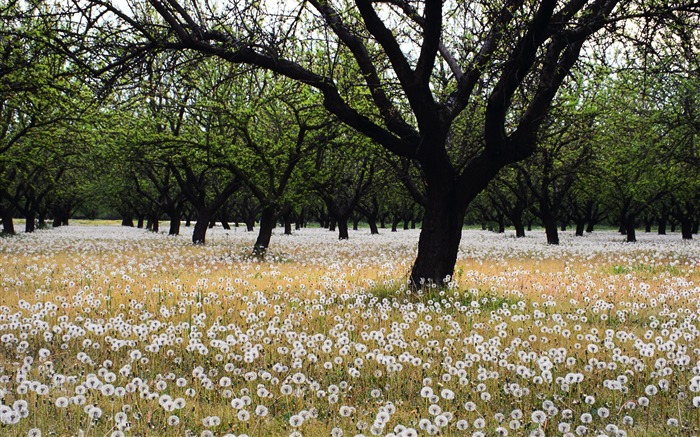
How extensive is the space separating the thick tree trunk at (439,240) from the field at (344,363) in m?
0.54

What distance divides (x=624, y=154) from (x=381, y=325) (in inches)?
957

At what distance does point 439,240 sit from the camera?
1010 cm

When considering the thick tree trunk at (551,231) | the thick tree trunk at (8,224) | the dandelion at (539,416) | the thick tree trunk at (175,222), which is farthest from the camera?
the thick tree trunk at (175,222)

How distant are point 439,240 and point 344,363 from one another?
5.27 metres

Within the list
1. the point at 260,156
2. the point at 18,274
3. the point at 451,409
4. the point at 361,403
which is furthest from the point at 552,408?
the point at 260,156

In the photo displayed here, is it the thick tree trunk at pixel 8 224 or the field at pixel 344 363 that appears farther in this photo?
the thick tree trunk at pixel 8 224

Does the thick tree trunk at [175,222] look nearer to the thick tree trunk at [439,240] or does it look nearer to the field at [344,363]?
the field at [344,363]

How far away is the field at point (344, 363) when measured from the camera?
149 inches

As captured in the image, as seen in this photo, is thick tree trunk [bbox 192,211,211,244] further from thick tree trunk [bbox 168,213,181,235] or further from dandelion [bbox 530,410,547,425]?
dandelion [bbox 530,410,547,425]

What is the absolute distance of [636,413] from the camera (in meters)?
4.12

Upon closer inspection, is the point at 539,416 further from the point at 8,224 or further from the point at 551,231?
the point at 8,224

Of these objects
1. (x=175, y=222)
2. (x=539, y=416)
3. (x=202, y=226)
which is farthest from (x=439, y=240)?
(x=175, y=222)

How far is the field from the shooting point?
379 centimetres

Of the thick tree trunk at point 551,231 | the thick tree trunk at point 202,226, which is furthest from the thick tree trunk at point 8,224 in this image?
the thick tree trunk at point 551,231
